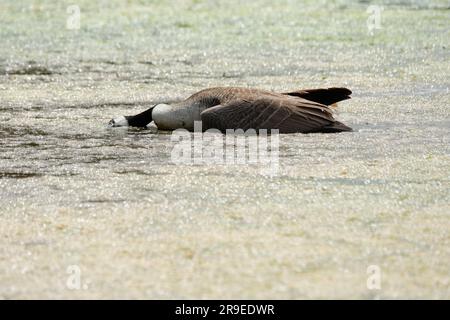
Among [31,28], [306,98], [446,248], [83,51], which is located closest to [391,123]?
[306,98]

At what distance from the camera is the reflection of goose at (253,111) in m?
7.23

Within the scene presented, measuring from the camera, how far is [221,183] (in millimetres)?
5828

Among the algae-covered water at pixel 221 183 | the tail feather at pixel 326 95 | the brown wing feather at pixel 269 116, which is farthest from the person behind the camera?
the tail feather at pixel 326 95

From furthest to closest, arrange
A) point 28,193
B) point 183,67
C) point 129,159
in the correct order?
point 183,67 < point 129,159 < point 28,193

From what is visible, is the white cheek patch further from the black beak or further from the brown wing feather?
the brown wing feather

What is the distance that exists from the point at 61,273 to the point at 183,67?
20.0 feet

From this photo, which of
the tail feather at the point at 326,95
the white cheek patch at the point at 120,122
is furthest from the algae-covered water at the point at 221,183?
the tail feather at the point at 326,95

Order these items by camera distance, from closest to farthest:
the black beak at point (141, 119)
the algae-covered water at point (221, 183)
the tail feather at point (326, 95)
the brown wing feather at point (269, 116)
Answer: the algae-covered water at point (221, 183), the brown wing feather at point (269, 116), the tail feather at point (326, 95), the black beak at point (141, 119)

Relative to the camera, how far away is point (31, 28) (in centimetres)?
1294

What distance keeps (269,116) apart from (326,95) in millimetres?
527

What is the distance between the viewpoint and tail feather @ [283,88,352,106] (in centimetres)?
741

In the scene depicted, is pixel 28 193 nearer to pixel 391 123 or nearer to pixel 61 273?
pixel 61 273

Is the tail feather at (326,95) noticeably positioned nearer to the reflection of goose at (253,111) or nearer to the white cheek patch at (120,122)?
the reflection of goose at (253,111)

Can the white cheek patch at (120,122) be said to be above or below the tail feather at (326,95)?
below
